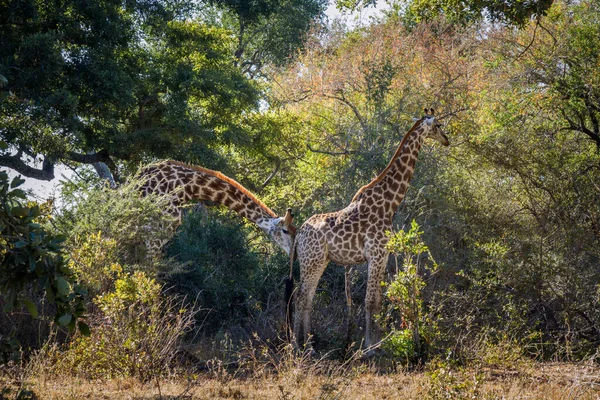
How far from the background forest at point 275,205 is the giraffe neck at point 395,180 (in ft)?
4.34

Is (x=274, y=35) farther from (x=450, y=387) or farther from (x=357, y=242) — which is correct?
(x=450, y=387)

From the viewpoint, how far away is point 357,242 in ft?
34.3

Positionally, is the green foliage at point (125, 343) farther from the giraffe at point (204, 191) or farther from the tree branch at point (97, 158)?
the tree branch at point (97, 158)

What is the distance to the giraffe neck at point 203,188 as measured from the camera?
460 inches

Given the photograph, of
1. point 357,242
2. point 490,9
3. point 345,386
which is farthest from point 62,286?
point 490,9

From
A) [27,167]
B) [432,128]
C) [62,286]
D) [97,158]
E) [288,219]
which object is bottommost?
[62,286]

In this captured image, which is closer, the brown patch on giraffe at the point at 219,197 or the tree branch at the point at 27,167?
the brown patch on giraffe at the point at 219,197

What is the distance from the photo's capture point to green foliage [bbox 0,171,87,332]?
14.6 feet

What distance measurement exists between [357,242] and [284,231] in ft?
4.39

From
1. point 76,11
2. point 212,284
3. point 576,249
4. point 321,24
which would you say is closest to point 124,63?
point 76,11

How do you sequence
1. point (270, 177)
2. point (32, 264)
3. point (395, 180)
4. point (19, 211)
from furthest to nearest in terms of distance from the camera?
1. point (270, 177)
2. point (395, 180)
3. point (19, 211)
4. point (32, 264)

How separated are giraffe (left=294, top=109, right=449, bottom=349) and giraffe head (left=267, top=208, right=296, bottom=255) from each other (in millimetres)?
436

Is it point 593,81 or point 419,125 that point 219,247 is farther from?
point 593,81

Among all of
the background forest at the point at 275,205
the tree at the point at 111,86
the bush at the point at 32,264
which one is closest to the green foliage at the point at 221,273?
the background forest at the point at 275,205
